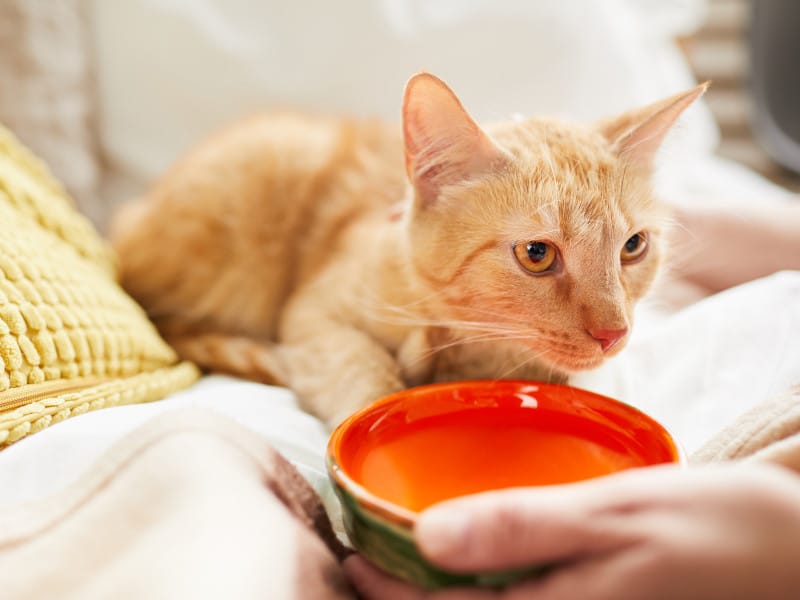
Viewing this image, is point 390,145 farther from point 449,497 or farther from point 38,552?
point 38,552

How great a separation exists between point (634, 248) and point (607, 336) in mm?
202

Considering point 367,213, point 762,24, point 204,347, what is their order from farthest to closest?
point 762,24
point 367,213
point 204,347

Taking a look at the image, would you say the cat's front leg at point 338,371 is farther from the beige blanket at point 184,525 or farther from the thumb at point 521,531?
the thumb at point 521,531

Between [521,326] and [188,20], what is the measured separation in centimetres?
134

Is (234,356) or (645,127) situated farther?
(234,356)

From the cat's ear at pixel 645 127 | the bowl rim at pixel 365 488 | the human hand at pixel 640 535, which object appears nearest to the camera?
the human hand at pixel 640 535

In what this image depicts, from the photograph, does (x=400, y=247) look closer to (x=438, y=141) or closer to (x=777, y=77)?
(x=438, y=141)

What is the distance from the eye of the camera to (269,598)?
0.62 metres

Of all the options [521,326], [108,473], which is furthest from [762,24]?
[108,473]

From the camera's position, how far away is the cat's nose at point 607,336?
0.96m

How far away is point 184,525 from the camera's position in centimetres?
65

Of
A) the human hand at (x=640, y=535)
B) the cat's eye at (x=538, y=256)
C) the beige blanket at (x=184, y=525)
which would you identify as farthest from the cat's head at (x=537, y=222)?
the human hand at (x=640, y=535)

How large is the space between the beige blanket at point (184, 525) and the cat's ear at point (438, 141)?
517 millimetres

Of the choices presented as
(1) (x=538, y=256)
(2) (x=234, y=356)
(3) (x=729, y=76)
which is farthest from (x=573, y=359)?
(3) (x=729, y=76)
